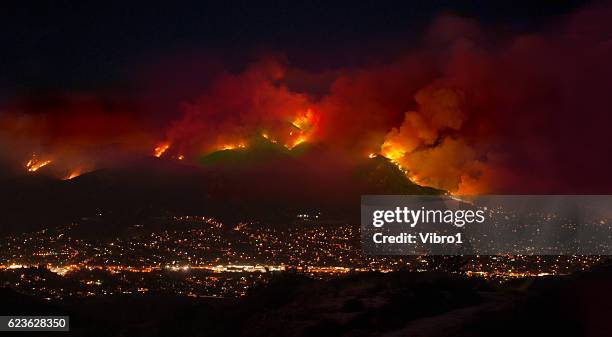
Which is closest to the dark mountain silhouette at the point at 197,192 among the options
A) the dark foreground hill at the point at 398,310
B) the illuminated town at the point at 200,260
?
the illuminated town at the point at 200,260

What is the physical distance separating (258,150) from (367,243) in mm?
35665

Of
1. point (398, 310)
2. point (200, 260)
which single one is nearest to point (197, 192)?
point (200, 260)

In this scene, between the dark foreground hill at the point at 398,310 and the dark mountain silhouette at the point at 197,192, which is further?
the dark mountain silhouette at the point at 197,192

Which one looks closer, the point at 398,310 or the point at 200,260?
the point at 398,310

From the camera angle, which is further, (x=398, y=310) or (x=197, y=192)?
(x=197, y=192)

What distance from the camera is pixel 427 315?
1722cm

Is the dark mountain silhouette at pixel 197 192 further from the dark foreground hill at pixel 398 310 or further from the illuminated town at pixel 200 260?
the dark foreground hill at pixel 398 310

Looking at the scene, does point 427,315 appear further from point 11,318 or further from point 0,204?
point 0,204

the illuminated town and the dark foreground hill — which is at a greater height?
the illuminated town

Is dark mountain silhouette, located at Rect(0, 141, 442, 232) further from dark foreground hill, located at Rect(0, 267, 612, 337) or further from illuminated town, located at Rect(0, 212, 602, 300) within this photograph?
dark foreground hill, located at Rect(0, 267, 612, 337)

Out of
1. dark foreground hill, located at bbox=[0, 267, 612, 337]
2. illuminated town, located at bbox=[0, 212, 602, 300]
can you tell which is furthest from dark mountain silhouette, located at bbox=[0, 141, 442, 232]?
dark foreground hill, located at bbox=[0, 267, 612, 337]

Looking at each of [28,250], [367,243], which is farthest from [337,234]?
[28,250]

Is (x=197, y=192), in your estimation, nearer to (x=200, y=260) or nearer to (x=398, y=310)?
(x=200, y=260)

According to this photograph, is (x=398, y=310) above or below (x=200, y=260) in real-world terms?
below
